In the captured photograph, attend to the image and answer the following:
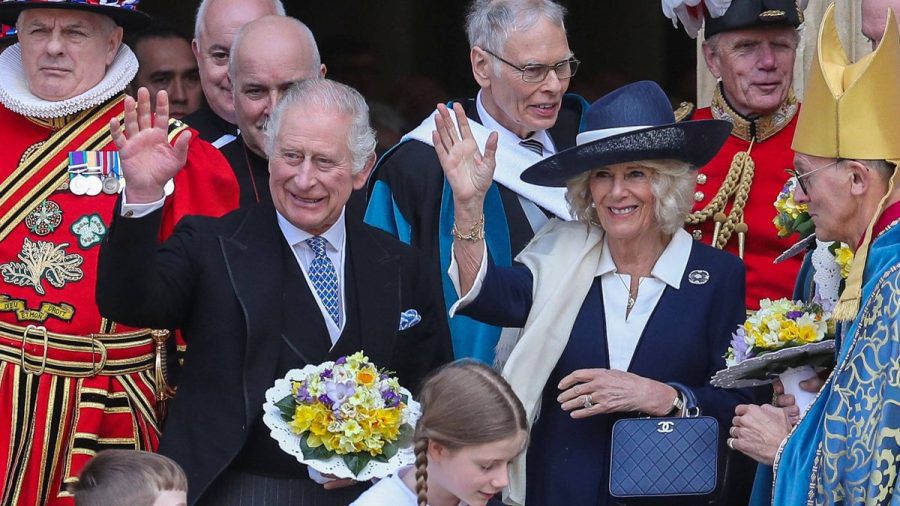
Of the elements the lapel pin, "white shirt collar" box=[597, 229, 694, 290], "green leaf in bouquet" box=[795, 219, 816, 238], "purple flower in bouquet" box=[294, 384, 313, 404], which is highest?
"green leaf in bouquet" box=[795, 219, 816, 238]

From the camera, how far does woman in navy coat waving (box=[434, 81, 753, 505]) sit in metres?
4.61

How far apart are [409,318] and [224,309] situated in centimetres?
50

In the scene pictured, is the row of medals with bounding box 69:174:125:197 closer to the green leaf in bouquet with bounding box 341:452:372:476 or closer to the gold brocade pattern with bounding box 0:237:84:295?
the gold brocade pattern with bounding box 0:237:84:295

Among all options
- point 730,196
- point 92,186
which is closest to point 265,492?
point 92,186

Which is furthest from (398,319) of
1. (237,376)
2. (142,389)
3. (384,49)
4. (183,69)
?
(384,49)

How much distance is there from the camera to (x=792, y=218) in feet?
15.9

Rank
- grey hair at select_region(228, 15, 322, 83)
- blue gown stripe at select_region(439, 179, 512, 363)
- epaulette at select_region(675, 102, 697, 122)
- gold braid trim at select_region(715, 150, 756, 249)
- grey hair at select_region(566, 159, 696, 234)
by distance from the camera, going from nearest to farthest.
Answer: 1. grey hair at select_region(566, 159, 696, 234)
2. blue gown stripe at select_region(439, 179, 512, 363)
3. grey hair at select_region(228, 15, 322, 83)
4. gold braid trim at select_region(715, 150, 756, 249)
5. epaulette at select_region(675, 102, 697, 122)

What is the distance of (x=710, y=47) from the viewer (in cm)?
572

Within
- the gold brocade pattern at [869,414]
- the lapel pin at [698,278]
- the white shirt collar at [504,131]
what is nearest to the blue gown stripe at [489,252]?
the white shirt collar at [504,131]

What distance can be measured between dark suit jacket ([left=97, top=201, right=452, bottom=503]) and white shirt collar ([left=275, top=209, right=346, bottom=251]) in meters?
0.03

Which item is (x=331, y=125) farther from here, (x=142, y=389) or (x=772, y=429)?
(x=772, y=429)

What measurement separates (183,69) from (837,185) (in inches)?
114

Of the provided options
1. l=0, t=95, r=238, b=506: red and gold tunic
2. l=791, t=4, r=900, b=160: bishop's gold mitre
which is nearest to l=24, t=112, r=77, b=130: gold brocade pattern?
l=0, t=95, r=238, b=506: red and gold tunic

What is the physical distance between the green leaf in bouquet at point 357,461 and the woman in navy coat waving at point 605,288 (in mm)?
536
